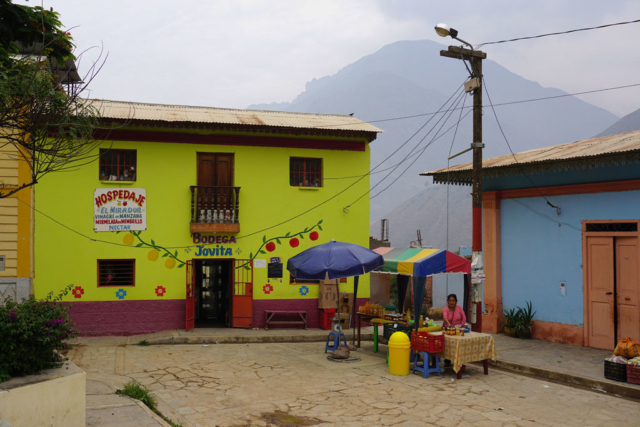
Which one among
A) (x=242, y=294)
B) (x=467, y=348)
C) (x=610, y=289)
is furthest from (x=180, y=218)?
(x=610, y=289)

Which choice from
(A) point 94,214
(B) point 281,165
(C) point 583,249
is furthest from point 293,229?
(C) point 583,249

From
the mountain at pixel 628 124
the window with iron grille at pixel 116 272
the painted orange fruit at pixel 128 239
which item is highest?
the mountain at pixel 628 124

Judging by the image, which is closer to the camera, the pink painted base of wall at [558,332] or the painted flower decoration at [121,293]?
the pink painted base of wall at [558,332]

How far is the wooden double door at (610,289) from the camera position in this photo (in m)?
11.5

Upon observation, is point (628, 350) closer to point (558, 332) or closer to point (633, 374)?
point (633, 374)

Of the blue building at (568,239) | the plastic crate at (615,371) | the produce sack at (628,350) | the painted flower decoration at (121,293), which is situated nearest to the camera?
the plastic crate at (615,371)

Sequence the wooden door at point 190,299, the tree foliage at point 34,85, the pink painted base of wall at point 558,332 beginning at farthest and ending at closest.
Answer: the wooden door at point 190,299 < the pink painted base of wall at point 558,332 < the tree foliage at point 34,85

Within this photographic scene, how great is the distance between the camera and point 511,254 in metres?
14.3

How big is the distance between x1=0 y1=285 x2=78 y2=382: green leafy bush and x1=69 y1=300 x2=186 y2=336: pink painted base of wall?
25.9 feet

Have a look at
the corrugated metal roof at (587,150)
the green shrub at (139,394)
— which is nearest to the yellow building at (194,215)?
the corrugated metal roof at (587,150)

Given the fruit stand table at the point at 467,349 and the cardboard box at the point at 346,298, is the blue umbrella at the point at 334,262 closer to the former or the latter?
the fruit stand table at the point at 467,349

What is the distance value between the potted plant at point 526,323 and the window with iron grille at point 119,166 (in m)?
10.9

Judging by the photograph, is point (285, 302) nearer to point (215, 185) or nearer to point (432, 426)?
point (215, 185)

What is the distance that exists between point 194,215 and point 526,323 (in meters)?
9.16
